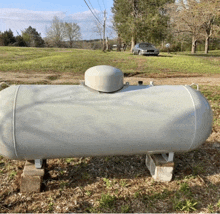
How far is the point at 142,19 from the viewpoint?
82.3 ft

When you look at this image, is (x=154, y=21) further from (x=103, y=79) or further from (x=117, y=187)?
(x=117, y=187)

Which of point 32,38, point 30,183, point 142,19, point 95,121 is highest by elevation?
point 142,19

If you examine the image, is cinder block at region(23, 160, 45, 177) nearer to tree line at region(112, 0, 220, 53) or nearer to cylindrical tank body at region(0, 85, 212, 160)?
cylindrical tank body at region(0, 85, 212, 160)

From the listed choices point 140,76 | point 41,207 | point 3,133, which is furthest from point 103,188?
point 140,76

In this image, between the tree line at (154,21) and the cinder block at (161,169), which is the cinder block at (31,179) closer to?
the cinder block at (161,169)

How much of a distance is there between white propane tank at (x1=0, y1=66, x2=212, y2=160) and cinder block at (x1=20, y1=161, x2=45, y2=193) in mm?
345

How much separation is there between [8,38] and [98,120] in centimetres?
4321

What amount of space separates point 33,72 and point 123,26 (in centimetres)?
1551

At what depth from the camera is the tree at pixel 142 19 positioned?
24750 millimetres

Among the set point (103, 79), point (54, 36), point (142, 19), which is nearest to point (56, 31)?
point (54, 36)

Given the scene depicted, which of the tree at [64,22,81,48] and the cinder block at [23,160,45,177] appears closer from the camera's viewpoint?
the cinder block at [23,160,45,177]

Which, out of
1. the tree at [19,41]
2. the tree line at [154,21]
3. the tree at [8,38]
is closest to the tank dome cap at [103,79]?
the tree line at [154,21]

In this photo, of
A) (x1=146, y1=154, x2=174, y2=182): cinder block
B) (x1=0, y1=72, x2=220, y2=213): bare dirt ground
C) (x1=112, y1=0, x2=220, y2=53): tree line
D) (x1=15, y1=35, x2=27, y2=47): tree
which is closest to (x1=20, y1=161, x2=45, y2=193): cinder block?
(x1=0, y1=72, x2=220, y2=213): bare dirt ground

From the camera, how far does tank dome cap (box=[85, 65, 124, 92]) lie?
134 inches
